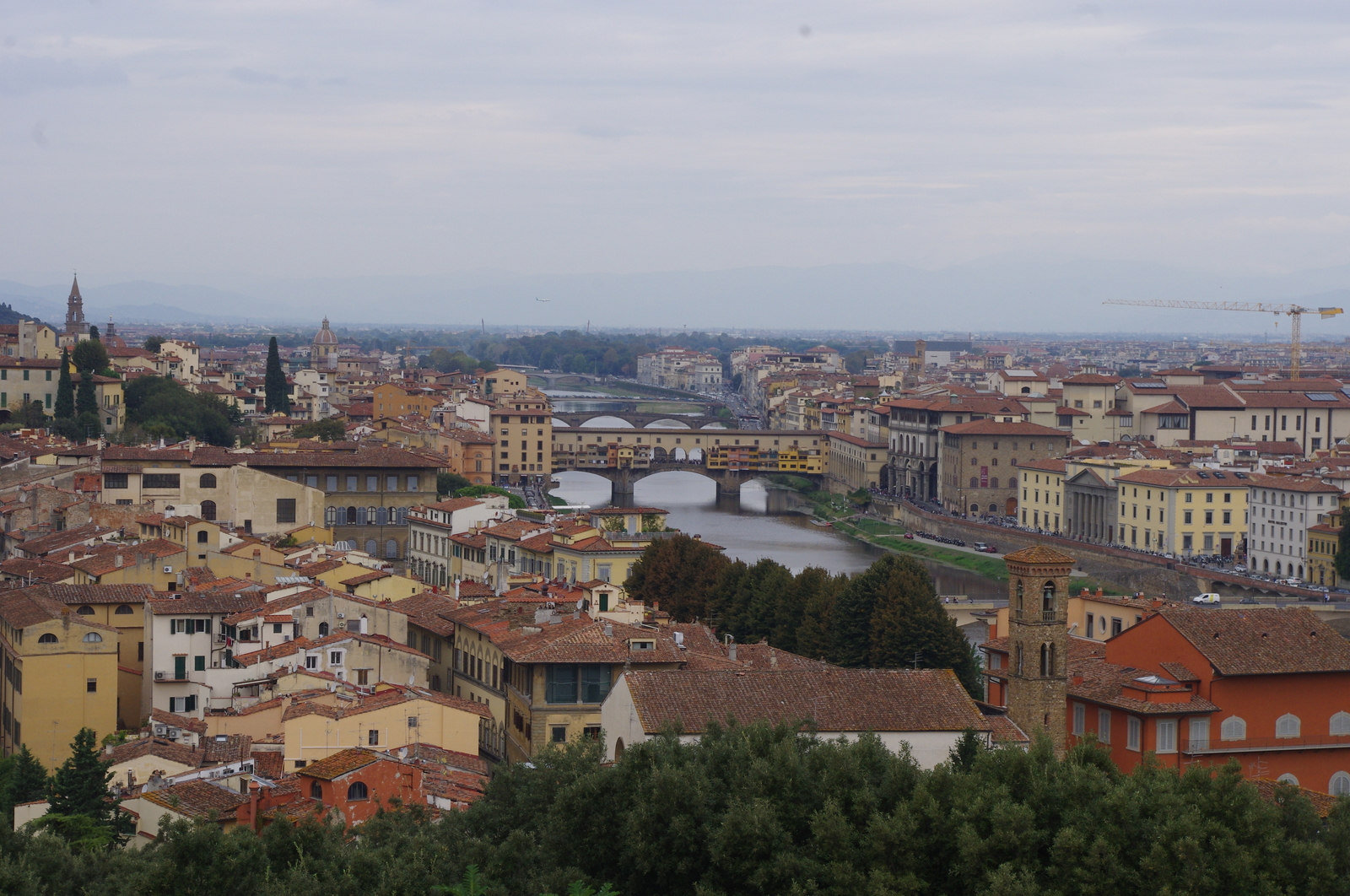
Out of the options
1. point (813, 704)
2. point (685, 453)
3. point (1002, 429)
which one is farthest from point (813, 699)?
point (685, 453)

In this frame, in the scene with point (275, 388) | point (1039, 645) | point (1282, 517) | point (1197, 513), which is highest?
point (275, 388)

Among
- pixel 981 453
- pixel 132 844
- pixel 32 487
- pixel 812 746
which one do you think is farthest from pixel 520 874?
pixel 981 453

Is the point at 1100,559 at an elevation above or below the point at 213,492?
below

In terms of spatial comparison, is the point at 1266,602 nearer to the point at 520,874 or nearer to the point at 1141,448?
the point at 1141,448

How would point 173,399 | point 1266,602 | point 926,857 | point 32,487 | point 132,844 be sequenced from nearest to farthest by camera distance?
1. point 926,857
2. point 132,844
3. point 32,487
4. point 1266,602
5. point 173,399

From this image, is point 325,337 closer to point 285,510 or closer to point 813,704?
point 285,510

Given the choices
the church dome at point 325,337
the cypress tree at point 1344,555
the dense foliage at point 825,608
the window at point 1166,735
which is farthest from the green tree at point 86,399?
the church dome at point 325,337

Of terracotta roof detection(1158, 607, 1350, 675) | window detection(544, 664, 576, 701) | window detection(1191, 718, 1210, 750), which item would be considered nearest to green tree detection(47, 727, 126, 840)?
window detection(544, 664, 576, 701)
